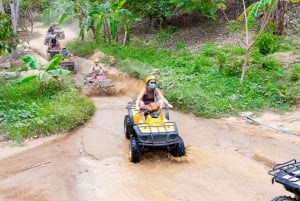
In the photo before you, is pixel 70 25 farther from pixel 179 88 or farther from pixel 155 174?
pixel 155 174

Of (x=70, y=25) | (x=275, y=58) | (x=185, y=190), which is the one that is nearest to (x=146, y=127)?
(x=185, y=190)

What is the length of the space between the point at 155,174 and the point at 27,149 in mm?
3342

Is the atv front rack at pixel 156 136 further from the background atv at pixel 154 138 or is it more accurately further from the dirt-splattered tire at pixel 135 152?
the dirt-splattered tire at pixel 135 152

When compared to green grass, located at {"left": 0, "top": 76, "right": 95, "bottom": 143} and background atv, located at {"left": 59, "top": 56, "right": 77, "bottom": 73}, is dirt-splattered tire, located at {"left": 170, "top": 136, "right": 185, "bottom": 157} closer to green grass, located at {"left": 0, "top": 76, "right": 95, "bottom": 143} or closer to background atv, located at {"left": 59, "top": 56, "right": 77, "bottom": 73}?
green grass, located at {"left": 0, "top": 76, "right": 95, "bottom": 143}

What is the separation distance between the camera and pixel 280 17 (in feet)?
58.0

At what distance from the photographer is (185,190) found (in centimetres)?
770

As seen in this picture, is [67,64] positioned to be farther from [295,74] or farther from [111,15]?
[295,74]

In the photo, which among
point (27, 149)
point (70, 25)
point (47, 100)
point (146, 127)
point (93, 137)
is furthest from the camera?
point (70, 25)

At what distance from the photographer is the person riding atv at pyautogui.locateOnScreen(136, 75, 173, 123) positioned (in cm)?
968

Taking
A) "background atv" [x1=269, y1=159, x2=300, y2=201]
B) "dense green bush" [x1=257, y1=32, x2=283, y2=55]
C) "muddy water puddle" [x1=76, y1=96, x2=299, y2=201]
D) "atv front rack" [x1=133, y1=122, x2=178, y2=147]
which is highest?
"dense green bush" [x1=257, y1=32, x2=283, y2=55]

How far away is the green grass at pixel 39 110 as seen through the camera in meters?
10.6

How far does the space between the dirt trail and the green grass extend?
355mm

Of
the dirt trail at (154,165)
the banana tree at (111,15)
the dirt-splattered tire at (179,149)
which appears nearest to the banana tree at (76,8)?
the banana tree at (111,15)

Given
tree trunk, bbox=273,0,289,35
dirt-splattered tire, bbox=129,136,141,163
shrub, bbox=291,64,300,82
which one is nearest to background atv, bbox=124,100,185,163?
dirt-splattered tire, bbox=129,136,141,163
